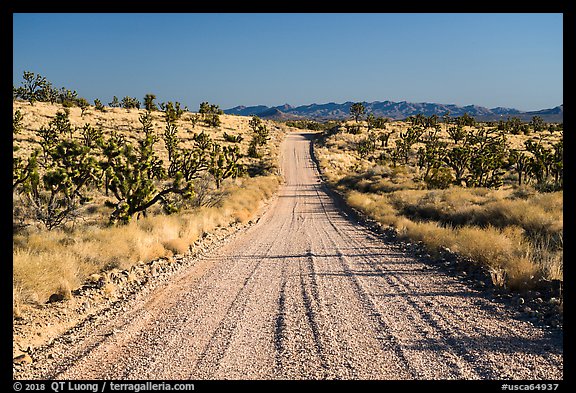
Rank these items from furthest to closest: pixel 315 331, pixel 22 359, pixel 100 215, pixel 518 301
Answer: pixel 100 215, pixel 518 301, pixel 315 331, pixel 22 359

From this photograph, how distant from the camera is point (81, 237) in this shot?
10844 millimetres

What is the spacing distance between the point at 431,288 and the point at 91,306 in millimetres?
6400

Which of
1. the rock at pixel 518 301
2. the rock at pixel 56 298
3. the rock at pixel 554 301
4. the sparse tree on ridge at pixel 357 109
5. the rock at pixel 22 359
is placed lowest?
the rock at pixel 518 301

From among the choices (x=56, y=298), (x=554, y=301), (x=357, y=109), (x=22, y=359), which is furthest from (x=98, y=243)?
(x=357, y=109)

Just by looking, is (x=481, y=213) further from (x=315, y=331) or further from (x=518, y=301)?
(x=315, y=331)

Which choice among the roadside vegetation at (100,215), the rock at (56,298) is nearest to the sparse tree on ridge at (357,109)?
the roadside vegetation at (100,215)

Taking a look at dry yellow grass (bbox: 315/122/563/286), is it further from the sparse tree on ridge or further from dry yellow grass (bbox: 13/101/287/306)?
the sparse tree on ridge

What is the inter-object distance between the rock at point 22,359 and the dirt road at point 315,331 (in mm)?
359

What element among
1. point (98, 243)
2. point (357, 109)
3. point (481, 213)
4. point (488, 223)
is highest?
point (357, 109)

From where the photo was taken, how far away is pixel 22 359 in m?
4.76

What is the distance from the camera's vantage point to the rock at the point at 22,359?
4.75m

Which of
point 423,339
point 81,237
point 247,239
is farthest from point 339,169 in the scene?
point 423,339

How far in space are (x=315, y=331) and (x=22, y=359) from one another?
3721mm

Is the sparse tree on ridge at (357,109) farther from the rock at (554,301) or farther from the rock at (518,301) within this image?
the rock at (554,301)
